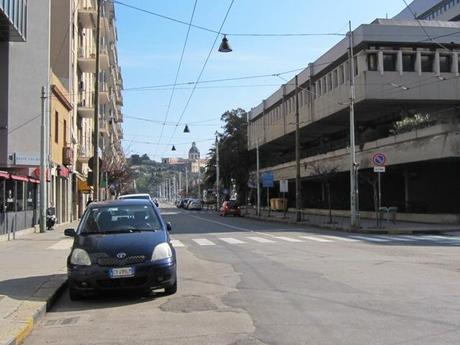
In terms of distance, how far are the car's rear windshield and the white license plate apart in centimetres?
115

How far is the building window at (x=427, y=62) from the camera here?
44.2m

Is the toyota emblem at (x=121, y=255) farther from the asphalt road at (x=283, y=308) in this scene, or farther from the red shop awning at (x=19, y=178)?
the red shop awning at (x=19, y=178)

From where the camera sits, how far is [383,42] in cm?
4325

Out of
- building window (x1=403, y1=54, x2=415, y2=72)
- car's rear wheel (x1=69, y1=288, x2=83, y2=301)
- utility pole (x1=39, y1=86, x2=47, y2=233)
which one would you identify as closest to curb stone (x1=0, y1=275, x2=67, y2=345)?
car's rear wheel (x1=69, y1=288, x2=83, y2=301)

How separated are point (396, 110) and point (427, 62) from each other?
469 cm

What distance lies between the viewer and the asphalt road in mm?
7695

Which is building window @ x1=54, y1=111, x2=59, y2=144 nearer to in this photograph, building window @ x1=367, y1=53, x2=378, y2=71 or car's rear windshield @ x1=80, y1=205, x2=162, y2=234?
building window @ x1=367, y1=53, x2=378, y2=71

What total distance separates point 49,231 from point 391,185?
84.1 ft

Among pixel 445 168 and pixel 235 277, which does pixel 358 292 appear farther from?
pixel 445 168

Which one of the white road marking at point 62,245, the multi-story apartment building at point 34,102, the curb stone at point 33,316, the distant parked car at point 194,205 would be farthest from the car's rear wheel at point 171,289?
the distant parked car at point 194,205

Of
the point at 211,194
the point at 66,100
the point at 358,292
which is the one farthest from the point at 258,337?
the point at 211,194

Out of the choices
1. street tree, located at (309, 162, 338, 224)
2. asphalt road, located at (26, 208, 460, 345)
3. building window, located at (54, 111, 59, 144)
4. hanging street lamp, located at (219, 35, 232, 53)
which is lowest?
asphalt road, located at (26, 208, 460, 345)

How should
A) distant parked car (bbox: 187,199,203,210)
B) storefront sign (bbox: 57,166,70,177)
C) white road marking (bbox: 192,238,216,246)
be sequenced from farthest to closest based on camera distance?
distant parked car (bbox: 187,199,203,210), storefront sign (bbox: 57,166,70,177), white road marking (bbox: 192,238,216,246)

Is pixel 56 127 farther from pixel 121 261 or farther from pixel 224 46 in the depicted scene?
pixel 121 261
